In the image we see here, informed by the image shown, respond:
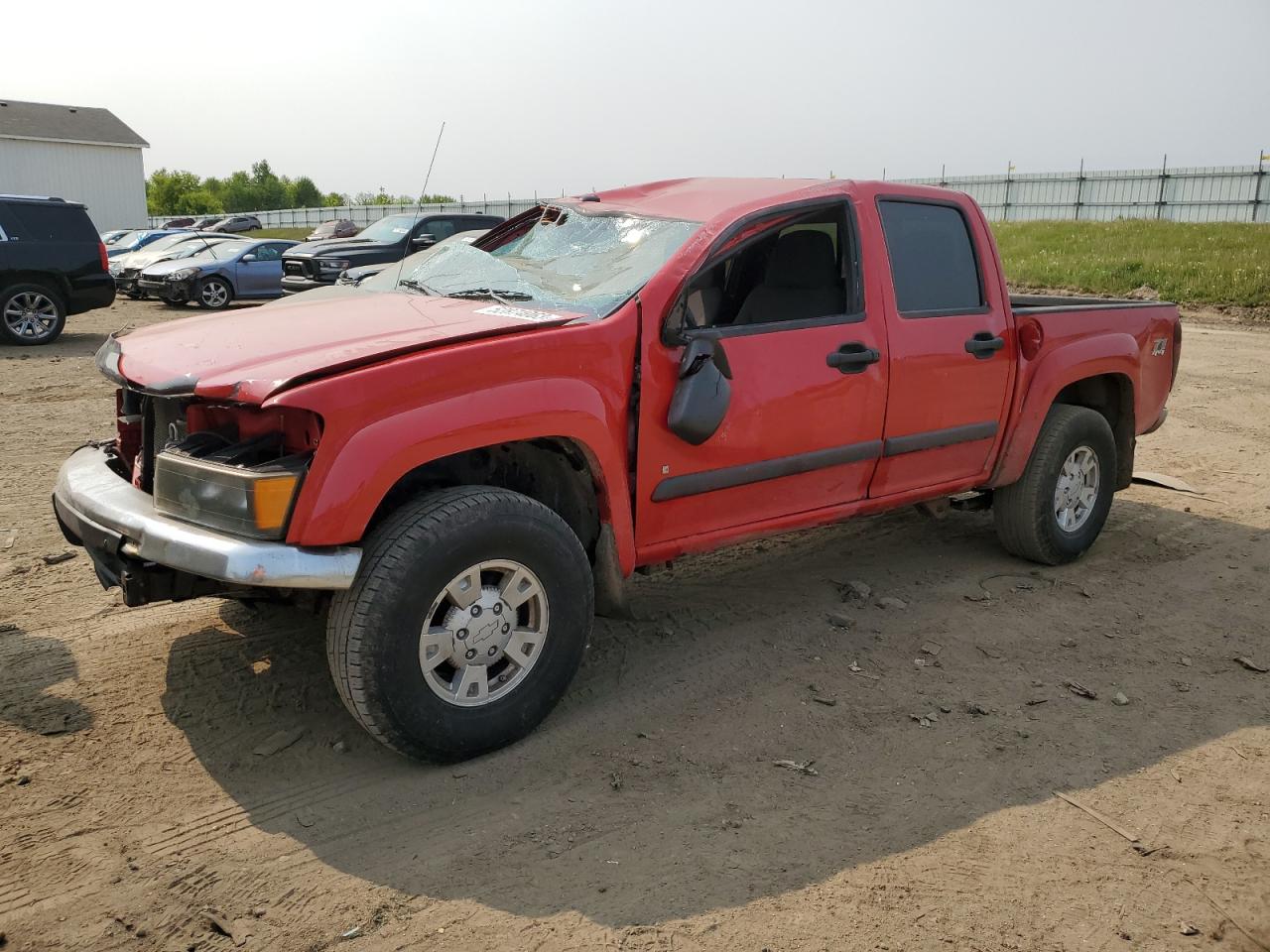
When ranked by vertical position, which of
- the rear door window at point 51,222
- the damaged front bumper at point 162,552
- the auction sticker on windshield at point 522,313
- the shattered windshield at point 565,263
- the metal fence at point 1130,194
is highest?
the metal fence at point 1130,194

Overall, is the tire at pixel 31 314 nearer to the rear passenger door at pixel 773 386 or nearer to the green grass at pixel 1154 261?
the rear passenger door at pixel 773 386

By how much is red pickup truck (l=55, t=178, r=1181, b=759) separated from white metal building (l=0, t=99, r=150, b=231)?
142ft

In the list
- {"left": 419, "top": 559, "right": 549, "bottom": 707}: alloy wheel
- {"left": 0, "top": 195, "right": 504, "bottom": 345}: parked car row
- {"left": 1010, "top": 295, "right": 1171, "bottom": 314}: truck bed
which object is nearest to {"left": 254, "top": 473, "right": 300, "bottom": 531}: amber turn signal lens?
{"left": 419, "top": 559, "right": 549, "bottom": 707}: alloy wheel

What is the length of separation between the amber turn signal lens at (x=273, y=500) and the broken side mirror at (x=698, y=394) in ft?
4.46

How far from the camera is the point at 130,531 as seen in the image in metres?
3.29

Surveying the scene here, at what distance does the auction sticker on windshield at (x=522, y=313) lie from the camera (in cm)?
368

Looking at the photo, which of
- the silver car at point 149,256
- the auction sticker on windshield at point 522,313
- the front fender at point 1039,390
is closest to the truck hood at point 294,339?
the auction sticker on windshield at point 522,313

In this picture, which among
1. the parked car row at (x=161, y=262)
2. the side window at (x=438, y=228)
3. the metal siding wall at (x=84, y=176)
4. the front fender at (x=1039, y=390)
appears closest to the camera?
the front fender at (x=1039, y=390)

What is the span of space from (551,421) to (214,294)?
54.4ft

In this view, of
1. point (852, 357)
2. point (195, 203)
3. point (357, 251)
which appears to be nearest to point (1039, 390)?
point (852, 357)

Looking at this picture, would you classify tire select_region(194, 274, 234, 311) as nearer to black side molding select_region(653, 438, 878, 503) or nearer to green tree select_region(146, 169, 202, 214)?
black side molding select_region(653, 438, 878, 503)

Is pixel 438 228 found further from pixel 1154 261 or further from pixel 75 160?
pixel 75 160

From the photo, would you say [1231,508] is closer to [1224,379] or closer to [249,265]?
[1224,379]

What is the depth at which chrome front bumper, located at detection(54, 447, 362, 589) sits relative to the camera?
9.87ft
